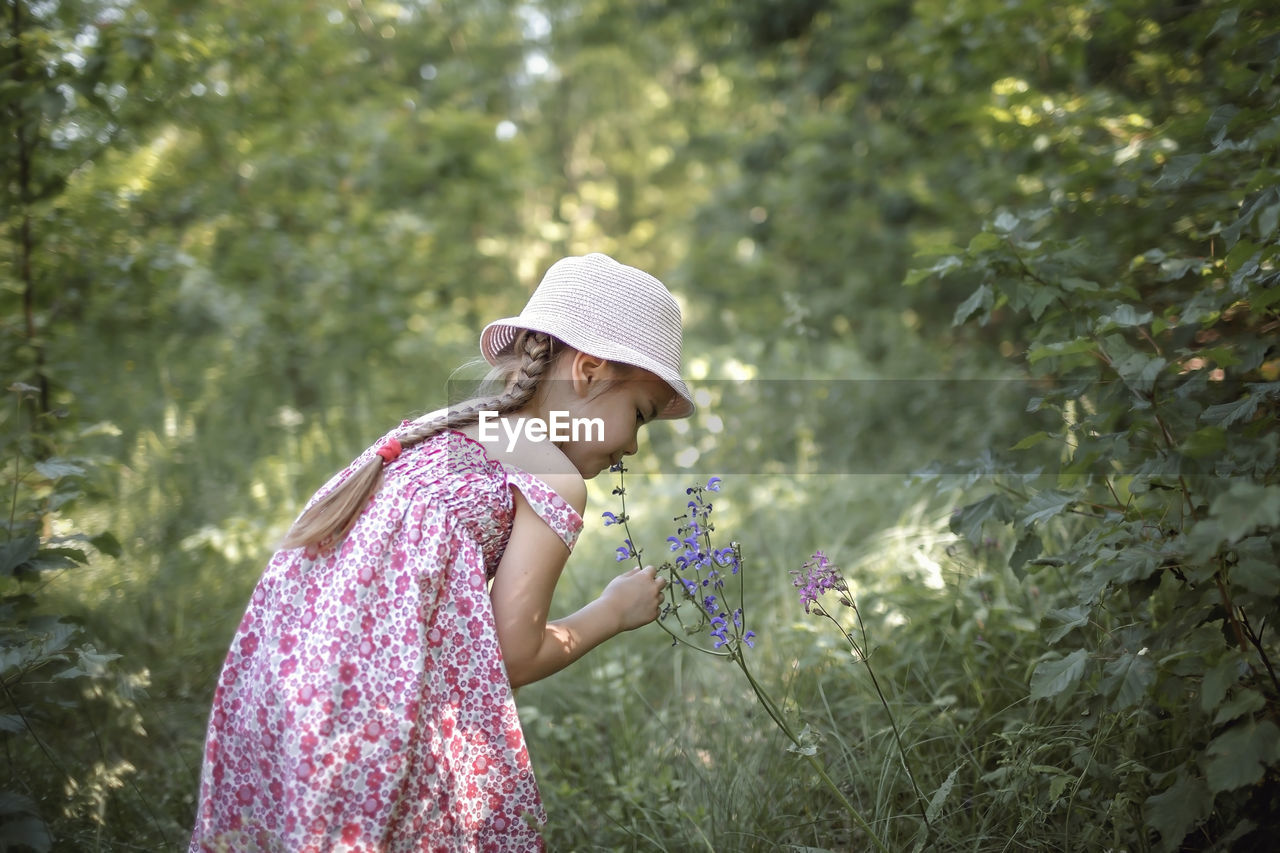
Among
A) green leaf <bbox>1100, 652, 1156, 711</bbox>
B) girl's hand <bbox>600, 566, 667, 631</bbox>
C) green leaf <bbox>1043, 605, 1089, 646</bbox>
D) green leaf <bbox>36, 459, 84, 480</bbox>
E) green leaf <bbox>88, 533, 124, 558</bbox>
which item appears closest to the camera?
green leaf <bbox>1100, 652, 1156, 711</bbox>

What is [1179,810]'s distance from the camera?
1317mm

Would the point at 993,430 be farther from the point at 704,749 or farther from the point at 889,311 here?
the point at 704,749

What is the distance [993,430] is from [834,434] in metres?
1.16

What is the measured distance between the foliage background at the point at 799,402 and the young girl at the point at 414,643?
14.4 inches

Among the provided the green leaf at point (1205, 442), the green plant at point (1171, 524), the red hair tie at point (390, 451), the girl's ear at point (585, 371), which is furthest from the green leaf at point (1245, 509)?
the red hair tie at point (390, 451)

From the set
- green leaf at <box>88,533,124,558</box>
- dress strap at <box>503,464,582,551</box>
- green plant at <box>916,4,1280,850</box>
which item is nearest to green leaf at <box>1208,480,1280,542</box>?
green plant at <box>916,4,1280,850</box>

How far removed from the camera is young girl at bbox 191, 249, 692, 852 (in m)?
1.45

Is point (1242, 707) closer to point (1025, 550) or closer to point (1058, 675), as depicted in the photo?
point (1058, 675)

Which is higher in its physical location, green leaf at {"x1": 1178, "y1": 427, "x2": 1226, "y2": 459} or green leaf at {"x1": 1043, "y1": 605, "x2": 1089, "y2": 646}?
green leaf at {"x1": 1178, "y1": 427, "x2": 1226, "y2": 459}

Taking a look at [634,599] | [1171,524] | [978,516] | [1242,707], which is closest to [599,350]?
[634,599]

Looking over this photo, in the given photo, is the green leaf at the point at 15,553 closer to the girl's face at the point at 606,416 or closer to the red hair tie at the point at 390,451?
the red hair tie at the point at 390,451

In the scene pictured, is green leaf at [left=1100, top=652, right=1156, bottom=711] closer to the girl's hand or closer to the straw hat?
the girl's hand

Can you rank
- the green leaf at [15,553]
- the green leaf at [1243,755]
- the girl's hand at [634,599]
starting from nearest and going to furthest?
the green leaf at [1243,755] → the girl's hand at [634,599] → the green leaf at [15,553]

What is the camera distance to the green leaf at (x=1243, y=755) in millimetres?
1207
